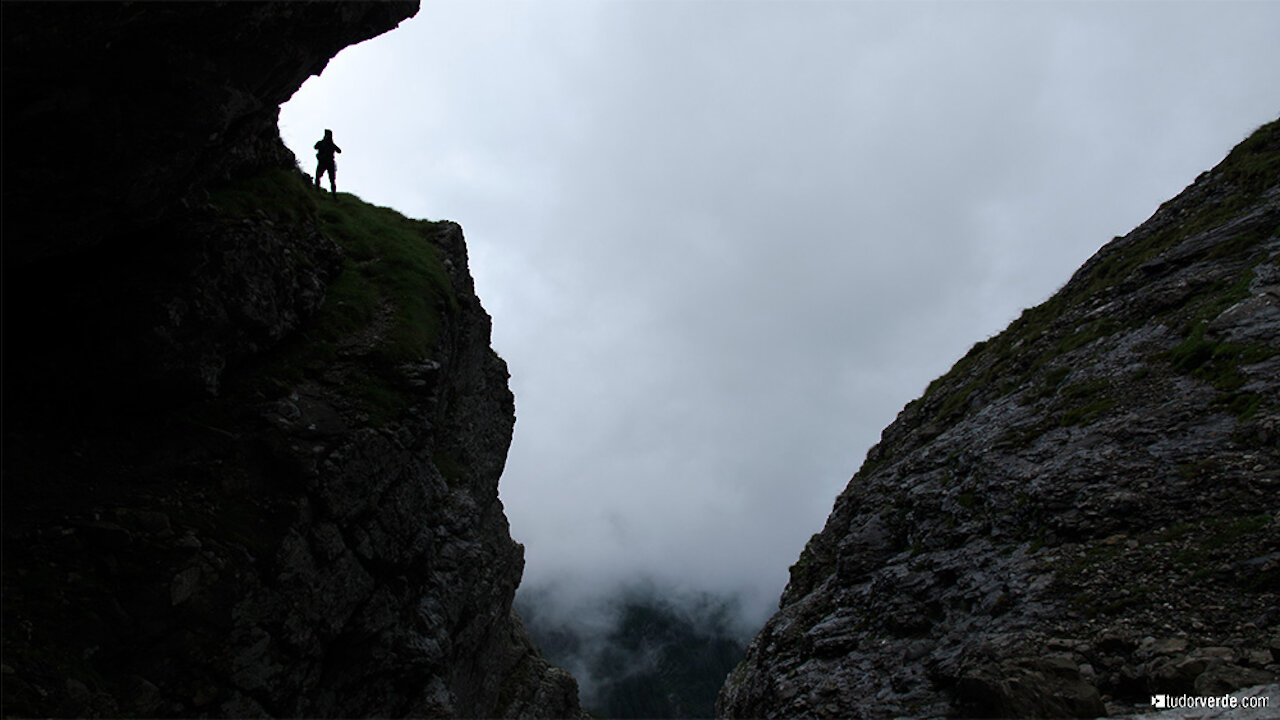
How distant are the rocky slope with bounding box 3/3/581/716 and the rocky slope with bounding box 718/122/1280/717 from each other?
17.0 metres

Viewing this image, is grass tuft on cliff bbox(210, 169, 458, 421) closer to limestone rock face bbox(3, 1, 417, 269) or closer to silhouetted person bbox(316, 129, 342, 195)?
silhouetted person bbox(316, 129, 342, 195)

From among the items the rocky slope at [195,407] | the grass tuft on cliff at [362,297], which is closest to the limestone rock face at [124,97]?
the rocky slope at [195,407]

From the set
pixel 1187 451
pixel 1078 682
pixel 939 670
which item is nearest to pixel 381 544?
pixel 939 670

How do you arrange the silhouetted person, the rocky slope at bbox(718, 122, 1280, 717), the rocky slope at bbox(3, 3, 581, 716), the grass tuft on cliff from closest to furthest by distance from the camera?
the rocky slope at bbox(3, 3, 581, 716)
the rocky slope at bbox(718, 122, 1280, 717)
the grass tuft on cliff
the silhouetted person

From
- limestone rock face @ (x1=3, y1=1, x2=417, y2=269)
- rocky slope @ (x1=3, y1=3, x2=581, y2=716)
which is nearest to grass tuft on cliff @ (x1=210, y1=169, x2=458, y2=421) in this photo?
rocky slope @ (x1=3, y1=3, x2=581, y2=716)

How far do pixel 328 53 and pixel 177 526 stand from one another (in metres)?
14.5

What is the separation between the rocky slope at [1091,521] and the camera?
1675 centimetres

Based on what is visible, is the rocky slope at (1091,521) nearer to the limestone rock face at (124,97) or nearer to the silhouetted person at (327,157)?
the limestone rock face at (124,97)

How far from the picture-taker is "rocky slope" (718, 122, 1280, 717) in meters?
16.8

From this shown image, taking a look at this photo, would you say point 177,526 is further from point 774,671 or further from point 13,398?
point 774,671

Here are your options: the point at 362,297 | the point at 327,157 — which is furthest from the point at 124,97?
the point at 327,157

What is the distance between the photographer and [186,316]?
21359 millimetres

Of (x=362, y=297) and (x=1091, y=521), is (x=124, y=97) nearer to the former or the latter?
(x=362, y=297)

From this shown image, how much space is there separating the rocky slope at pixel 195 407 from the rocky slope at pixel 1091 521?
55.8ft
